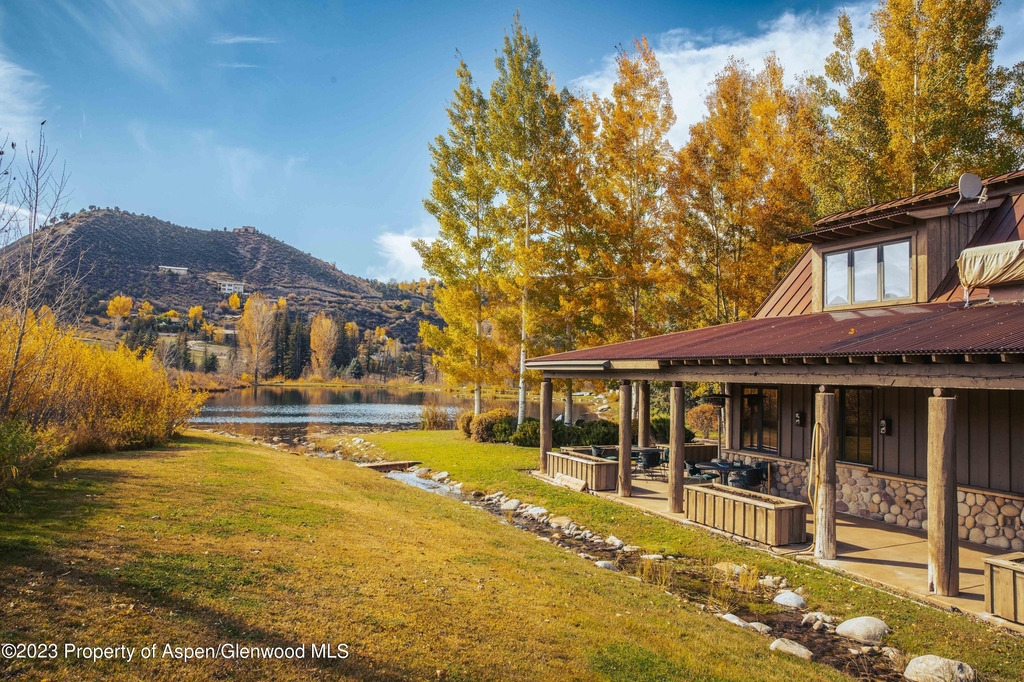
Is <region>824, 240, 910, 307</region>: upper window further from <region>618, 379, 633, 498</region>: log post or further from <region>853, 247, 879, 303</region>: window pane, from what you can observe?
<region>618, 379, 633, 498</region>: log post

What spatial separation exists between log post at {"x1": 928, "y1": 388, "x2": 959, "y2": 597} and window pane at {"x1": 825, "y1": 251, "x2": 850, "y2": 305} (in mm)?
5978

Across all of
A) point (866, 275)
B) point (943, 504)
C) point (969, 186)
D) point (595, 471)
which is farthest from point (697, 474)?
point (969, 186)

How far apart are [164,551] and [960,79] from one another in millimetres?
24061

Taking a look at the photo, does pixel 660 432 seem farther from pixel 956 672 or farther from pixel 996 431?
pixel 956 672

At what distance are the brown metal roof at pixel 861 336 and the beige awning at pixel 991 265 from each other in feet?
1.54

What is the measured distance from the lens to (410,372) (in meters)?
90.1

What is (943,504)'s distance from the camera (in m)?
7.59

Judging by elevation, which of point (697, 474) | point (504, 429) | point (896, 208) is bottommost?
point (697, 474)

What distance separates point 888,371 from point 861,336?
1254 mm

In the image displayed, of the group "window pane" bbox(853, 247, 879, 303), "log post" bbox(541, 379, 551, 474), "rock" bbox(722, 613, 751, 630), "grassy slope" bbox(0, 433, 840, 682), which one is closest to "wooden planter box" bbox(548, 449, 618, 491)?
"log post" bbox(541, 379, 551, 474)

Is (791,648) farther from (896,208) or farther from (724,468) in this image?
(896,208)

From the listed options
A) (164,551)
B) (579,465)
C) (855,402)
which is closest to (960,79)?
(855,402)

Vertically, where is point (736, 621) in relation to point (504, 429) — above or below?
below

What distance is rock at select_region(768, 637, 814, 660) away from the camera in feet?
21.2
